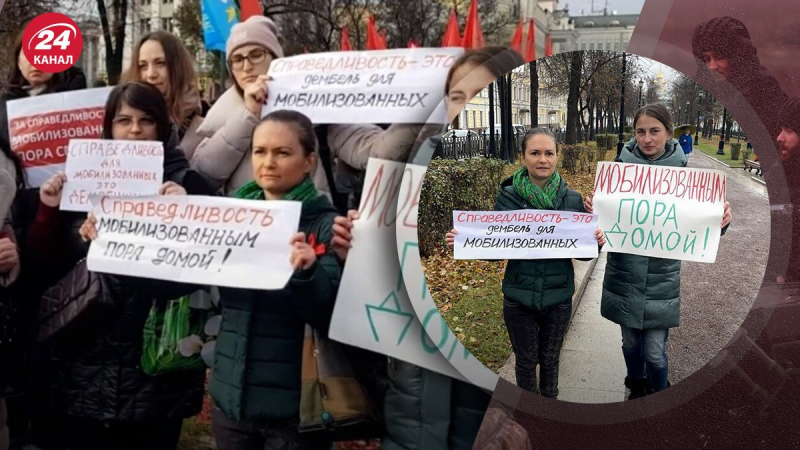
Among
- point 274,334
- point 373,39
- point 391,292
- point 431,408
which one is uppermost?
point 373,39

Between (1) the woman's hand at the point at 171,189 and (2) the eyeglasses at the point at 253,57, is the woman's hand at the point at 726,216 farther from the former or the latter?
(1) the woman's hand at the point at 171,189

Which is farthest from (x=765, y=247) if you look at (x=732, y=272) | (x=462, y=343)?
(x=462, y=343)

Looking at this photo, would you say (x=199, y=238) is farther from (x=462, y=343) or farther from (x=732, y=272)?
(x=732, y=272)

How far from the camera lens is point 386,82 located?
2.11m

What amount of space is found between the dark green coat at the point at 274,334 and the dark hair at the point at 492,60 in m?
Answer: 0.52

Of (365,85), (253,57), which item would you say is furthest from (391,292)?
(253,57)

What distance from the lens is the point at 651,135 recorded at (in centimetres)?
199

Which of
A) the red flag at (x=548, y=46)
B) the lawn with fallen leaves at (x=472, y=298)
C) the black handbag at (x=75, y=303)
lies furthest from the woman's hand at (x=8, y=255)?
the red flag at (x=548, y=46)

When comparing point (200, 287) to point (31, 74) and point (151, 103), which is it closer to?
point (151, 103)

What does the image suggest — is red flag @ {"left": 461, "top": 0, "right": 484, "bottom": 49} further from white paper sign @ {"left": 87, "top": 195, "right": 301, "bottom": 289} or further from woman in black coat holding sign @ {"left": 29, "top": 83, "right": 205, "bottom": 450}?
woman in black coat holding sign @ {"left": 29, "top": 83, "right": 205, "bottom": 450}

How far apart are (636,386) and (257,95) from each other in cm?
136

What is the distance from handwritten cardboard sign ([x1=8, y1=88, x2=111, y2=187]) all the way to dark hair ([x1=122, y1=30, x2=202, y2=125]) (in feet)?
0.41

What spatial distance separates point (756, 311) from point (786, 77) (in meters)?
0.67

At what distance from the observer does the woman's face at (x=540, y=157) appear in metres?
2.02
